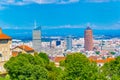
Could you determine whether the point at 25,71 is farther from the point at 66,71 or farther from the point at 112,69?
the point at 112,69

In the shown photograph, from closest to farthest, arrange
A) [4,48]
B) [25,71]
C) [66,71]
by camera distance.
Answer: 1. [66,71]
2. [25,71]
3. [4,48]

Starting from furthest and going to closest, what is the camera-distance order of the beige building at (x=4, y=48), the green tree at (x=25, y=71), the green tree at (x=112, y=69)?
the beige building at (x=4, y=48), the green tree at (x=25, y=71), the green tree at (x=112, y=69)

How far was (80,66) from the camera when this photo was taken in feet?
84.7

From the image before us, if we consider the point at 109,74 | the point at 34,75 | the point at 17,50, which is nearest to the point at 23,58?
the point at 34,75

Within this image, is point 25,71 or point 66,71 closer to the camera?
point 66,71

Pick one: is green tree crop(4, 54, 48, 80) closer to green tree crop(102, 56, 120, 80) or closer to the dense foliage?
the dense foliage

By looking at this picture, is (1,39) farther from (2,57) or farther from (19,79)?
(19,79)

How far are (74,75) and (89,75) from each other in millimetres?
968

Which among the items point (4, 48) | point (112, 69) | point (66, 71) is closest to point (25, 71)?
point (66, 71)

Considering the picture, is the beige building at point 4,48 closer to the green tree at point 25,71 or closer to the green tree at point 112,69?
the green tree at point 25,71

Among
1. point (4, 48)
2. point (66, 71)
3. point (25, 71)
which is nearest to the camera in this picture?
point (66, 71)

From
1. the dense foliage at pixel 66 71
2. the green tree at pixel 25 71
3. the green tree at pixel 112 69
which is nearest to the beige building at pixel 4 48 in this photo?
the dense foliage at pixel 66 71

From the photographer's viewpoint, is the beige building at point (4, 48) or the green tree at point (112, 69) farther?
the beige building at point (4, 48)

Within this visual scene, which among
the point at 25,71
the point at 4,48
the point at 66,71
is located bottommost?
the point at 25,71
